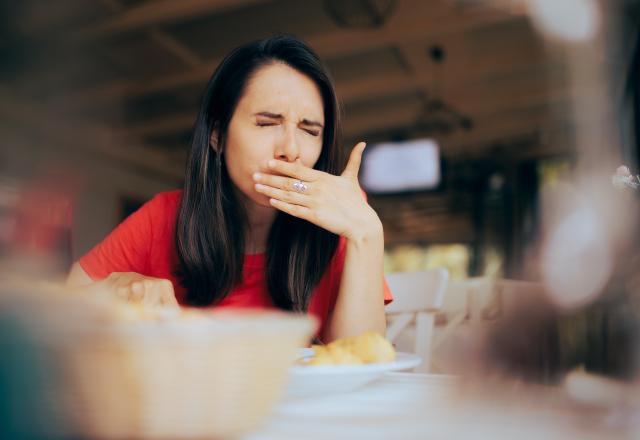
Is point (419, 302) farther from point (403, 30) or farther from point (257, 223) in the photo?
point (403, 30)

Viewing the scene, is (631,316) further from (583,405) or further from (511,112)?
(511,112)

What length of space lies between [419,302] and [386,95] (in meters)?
5.42

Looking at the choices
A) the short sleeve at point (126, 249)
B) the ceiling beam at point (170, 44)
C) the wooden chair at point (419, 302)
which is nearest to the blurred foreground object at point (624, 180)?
the wooden chair at point (419, 302)

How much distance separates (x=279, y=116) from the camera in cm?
129

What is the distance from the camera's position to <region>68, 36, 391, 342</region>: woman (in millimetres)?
1191

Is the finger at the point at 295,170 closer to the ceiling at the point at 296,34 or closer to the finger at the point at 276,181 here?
the finger at the point at 276,181

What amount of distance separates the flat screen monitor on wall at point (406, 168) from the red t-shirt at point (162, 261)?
5985 mm

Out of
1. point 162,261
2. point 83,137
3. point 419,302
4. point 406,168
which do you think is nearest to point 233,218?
point 162,261

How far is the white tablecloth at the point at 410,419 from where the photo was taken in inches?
17.9

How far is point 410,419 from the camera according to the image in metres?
0.51

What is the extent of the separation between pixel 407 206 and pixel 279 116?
10839 millimetres

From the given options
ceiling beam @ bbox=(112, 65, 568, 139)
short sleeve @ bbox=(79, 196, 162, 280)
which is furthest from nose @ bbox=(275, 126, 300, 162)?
ceiling beam @ bbox=(112, 65, 568, 139)

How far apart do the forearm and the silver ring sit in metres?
0.14

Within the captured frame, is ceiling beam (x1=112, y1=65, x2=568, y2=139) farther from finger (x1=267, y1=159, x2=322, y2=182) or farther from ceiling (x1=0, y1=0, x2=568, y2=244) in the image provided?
finger (x1=267, y1=159, x2=322, y2=182)
